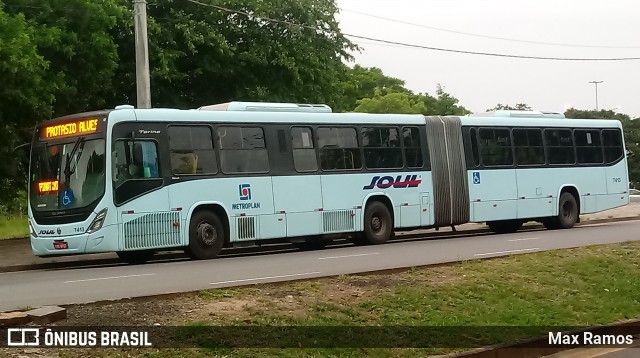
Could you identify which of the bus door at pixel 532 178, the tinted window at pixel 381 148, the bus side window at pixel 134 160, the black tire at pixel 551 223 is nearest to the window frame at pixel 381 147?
the tinted window at pixel 381 148

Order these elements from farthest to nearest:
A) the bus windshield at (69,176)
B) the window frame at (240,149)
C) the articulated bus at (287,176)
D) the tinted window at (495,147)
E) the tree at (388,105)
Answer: the tree at (388,105)
the tinted window at (495,147)
the window frame at (240,149)
the articulated bus at (287,176)
the bus windshield at (69,176)

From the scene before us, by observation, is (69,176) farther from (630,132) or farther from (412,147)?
(630,132)

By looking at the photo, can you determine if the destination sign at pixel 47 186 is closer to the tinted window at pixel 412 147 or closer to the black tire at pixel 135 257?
the black tire at pixel 135 257

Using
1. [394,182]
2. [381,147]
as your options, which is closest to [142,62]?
[381,147]

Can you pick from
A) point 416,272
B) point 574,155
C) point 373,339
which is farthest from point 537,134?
point 373,339

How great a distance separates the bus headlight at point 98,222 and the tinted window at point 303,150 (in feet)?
16.8

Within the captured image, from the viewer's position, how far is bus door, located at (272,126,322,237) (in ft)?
73.8

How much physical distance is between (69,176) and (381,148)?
322 inches

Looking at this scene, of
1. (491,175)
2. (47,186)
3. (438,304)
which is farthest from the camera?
(491,175)

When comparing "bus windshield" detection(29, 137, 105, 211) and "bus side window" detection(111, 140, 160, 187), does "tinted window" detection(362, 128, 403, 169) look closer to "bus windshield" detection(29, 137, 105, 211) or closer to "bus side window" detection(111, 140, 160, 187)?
"bus side window" detection(111, 140, 160, 187)

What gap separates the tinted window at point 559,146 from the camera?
2959 cm

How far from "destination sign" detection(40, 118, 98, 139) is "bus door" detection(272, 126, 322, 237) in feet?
14.3

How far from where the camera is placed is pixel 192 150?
21062mm

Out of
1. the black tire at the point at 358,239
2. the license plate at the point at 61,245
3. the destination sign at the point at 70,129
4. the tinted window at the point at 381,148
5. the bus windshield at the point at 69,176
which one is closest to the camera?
the license plate at the point at 61,245
